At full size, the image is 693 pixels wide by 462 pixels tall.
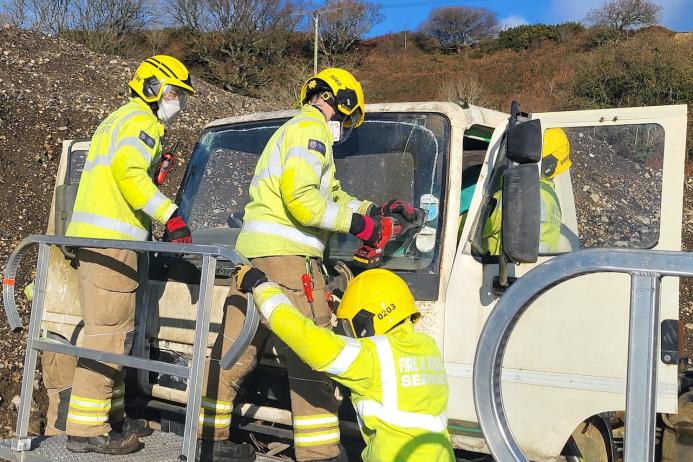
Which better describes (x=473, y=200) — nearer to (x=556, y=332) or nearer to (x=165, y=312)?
(x=556, y=332)

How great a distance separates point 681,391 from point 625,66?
15.9 m

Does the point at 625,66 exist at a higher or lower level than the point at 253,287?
higher

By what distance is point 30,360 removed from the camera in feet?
10.9

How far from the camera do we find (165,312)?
13.0 feet

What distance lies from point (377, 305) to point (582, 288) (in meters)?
0.92

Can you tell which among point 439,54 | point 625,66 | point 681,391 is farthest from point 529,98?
point 681,391

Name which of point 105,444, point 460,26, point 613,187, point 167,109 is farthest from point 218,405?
point 460,26

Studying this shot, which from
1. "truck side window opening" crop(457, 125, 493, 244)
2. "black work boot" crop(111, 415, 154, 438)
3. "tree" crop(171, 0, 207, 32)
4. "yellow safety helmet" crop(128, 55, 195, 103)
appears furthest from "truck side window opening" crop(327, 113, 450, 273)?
"tree" crop(171, 0, 207, 32)

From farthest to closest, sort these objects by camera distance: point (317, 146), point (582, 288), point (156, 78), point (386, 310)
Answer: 1. point (156, 78)
2. point (317, 146)
3. point (582, 288)
4. point (386, 310)

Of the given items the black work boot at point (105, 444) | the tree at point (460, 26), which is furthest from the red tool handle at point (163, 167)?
the tree at point (460, 26)

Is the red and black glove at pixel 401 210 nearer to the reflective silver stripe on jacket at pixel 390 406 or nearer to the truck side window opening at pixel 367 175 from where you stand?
the truck side window opening at pixel 367 175

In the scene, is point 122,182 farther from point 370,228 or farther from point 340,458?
point 340,458

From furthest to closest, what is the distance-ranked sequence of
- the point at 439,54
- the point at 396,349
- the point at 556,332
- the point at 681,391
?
the point at 439,54, the point at 681,391, the point at 556,332, the point at 396,349

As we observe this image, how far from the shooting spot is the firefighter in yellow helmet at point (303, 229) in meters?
3.28
